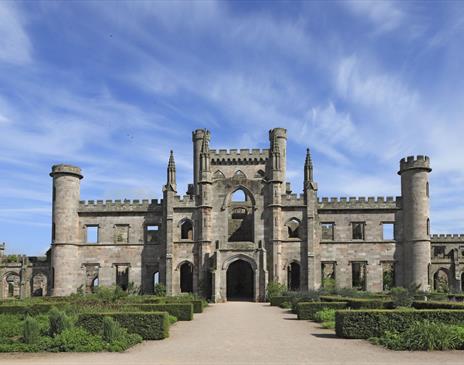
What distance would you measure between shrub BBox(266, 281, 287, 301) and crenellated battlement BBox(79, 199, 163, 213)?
11602mm

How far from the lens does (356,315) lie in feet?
56.9

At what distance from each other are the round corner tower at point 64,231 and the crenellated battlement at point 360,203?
20179 millimetres

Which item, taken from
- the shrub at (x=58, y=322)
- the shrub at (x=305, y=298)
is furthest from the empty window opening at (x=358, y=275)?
the shrub at (x=58, y=322)

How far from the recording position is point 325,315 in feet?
75.0

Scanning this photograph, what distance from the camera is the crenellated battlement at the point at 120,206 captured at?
4644 centimetres

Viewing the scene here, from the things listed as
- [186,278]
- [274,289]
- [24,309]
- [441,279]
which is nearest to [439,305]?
[24,309]

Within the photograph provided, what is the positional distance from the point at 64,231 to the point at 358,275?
25.2m

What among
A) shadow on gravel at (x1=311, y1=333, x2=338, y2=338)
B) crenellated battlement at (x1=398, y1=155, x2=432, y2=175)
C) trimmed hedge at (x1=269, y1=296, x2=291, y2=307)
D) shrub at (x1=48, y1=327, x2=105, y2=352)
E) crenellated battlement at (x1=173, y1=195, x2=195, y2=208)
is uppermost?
crenellated battlement at (x1=398, y1=155, x2=432, y2=175)

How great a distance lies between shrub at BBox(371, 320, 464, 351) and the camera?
1516 centimetres

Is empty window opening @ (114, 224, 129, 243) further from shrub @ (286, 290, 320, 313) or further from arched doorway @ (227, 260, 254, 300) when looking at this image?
shrub @ (286, 290, 320, 313)

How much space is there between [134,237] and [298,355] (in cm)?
3334

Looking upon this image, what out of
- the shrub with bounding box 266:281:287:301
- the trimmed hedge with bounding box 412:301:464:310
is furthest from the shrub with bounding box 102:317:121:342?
the shrub with bounding box 266:281:287:301

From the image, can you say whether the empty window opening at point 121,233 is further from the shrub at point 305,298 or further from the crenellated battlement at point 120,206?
the shrub at point 305,298

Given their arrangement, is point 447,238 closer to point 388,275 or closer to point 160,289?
point 388,275
